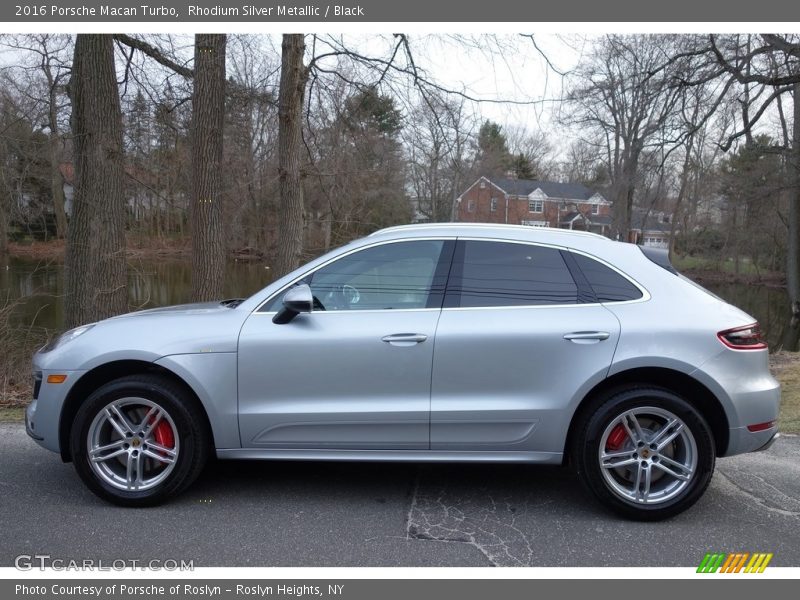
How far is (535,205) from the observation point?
5703cm

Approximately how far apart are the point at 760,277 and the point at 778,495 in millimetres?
42378

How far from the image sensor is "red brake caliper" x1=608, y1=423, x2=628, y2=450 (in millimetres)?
3742

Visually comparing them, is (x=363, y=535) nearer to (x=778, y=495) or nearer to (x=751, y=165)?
(x=778, y=495)

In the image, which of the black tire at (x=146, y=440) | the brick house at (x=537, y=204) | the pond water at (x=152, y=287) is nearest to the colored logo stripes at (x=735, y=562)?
the black tire at (x=146, y=440)

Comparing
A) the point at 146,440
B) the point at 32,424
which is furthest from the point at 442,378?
the point at 32,424

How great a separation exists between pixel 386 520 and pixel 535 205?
55.8 m

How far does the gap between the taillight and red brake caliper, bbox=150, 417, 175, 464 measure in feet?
11.3

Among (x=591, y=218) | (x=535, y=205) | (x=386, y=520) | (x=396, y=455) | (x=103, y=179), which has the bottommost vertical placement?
(x=386, y=520)

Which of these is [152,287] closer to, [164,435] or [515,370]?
[164,435]

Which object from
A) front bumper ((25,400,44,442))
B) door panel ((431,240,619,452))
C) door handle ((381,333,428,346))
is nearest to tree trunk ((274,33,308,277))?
front bumper ((25,400,44,442))

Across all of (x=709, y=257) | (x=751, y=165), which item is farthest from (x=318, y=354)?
(x=709, y=257)

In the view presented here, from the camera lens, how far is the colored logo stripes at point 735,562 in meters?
3.23

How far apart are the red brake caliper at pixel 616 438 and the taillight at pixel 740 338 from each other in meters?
0.79

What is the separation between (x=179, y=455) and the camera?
3.81 m
